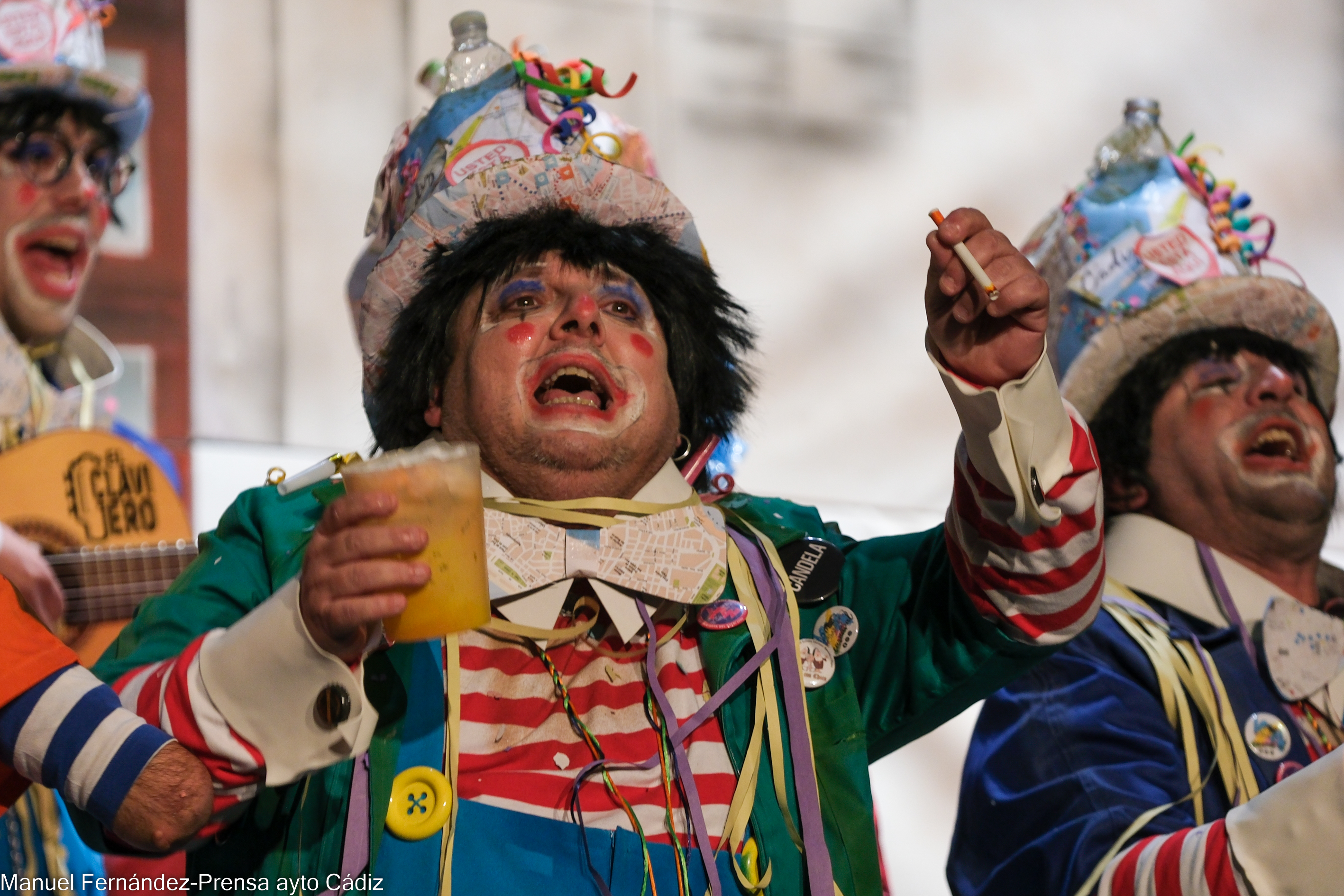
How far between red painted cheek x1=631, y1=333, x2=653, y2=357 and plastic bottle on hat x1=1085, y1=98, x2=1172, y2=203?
1293mm

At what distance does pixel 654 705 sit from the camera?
1932 millimetres

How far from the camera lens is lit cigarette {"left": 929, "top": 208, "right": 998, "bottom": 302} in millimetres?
1643

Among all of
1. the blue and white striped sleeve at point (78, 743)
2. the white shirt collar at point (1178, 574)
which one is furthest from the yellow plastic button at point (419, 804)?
the white shirt collar at point (1178, 574)

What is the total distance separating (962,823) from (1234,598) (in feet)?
2.16

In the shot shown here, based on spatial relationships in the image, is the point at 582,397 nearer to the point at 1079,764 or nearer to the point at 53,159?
the point at 1079,764

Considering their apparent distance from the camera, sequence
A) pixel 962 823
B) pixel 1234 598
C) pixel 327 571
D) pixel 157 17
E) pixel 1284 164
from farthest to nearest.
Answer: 1. pixel 1284 164
2. pixel 157 17
3. pixel 1234 598
4. pixel 962 823
5. pixel 327 571

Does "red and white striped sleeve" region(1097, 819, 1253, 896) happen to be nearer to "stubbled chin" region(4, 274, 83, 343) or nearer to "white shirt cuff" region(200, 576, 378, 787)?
"white shirt cuff" region(200, 576, 378, 787)

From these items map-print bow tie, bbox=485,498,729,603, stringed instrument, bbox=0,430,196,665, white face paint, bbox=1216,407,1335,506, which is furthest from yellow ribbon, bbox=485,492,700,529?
white face paint, bbox=1216,407,1335,506

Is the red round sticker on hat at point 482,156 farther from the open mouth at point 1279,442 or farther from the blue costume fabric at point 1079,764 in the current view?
the open mouth at point 1279,442

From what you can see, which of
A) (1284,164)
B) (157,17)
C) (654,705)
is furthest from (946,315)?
(1284,164)

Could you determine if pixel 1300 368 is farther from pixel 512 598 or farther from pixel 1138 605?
pixel 512 598

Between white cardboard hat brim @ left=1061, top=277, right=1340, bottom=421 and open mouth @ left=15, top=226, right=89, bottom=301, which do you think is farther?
open mouth @ left=15, top=226, right=89, bottom=301

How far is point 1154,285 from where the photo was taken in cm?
290

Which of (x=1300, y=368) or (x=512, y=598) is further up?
(x=1300, y=368)
